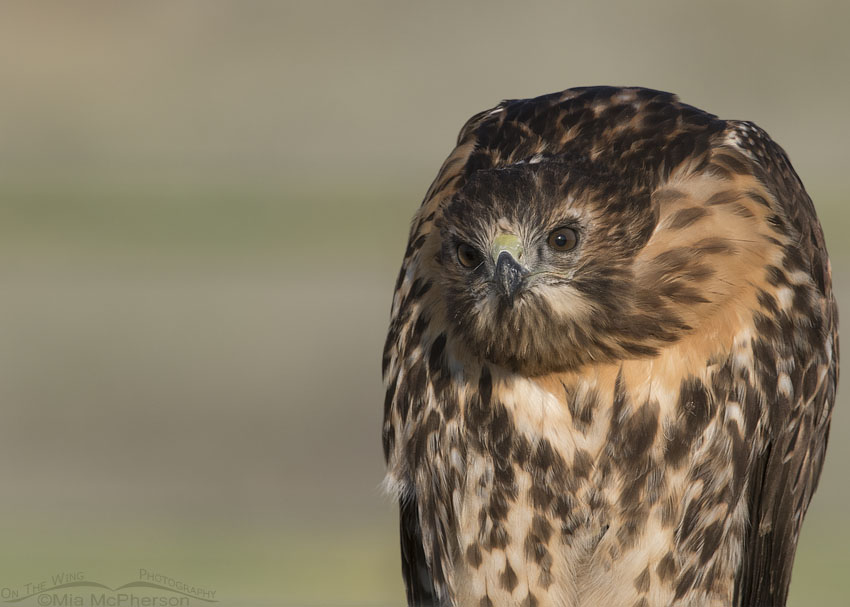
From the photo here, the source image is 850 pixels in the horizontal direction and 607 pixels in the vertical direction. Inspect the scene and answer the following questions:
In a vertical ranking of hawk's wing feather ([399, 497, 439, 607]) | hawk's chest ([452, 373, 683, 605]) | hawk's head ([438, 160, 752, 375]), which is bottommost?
hawk's wing feather ([399, 497, 439, 607])

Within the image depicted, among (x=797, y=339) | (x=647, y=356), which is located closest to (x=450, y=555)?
(x=647, y=356)

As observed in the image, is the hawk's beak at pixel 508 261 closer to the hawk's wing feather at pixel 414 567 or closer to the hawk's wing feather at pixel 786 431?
the hawk's wing feather at pixel 786 431

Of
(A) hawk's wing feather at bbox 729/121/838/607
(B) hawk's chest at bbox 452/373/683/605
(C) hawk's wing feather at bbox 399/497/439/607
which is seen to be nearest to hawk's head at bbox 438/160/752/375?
(B) hawk's chest at bbox 452/373/683/605

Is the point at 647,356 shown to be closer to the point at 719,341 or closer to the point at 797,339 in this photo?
the point at 719,341

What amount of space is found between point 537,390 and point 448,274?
16.9 inches

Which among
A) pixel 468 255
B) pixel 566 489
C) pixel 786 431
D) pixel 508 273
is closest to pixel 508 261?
pixel 508 273

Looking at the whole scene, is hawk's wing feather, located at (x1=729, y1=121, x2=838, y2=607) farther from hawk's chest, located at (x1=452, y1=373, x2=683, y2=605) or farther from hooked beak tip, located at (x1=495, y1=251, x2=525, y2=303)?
hooked beak tip, located at (x1=495, y1=251, x2=525, y2=303)

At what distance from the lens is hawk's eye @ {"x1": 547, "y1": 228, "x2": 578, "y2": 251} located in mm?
3781

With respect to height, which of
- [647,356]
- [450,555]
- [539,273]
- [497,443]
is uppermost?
[539,273]

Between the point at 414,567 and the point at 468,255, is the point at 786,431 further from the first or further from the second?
the point at 414,567

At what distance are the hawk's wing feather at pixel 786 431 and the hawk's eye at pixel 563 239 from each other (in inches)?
25.2

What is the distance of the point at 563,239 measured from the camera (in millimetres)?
3799

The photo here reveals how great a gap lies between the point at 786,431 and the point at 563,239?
3.20ft

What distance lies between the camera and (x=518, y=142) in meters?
4.06
